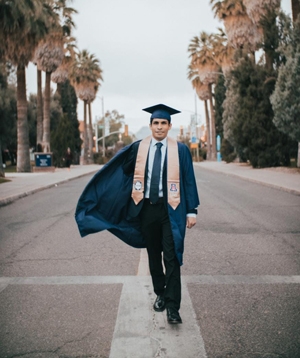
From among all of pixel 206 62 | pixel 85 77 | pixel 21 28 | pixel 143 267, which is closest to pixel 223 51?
pixel 206 62

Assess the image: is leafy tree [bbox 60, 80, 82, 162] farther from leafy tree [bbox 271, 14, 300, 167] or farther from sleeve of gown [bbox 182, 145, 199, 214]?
sleeve of gown [bbox 182, 145, 199, 214]

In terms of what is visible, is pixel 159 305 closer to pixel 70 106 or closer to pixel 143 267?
pixel 143 267

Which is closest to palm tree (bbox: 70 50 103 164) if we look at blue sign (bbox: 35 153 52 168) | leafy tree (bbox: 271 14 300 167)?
blue sign (bbox: 35 153 52 168)

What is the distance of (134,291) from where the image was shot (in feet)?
17.3

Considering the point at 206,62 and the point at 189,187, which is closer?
the point at 189,187

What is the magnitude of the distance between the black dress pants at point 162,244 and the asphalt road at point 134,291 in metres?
0.27

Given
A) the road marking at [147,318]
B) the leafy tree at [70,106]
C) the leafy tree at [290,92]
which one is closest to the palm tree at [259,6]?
the leafy tree at [290,92]

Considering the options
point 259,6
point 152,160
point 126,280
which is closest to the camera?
point 152,160

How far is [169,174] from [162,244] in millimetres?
685

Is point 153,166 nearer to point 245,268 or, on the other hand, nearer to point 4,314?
point 4,314

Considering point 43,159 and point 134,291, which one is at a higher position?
point 43,159

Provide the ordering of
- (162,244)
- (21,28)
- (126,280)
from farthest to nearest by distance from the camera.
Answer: (21,28) < (126,280) < (162,244)

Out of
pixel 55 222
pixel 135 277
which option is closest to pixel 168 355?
pixel 135 277

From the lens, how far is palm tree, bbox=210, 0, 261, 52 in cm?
3759
